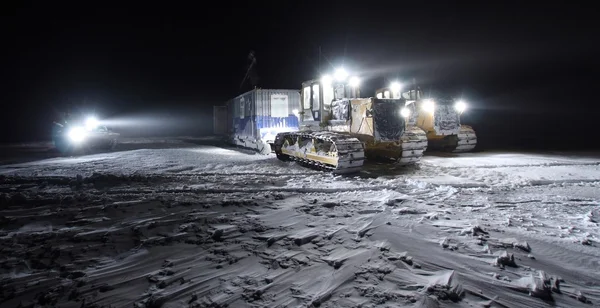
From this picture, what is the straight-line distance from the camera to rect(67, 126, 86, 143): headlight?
16875mm

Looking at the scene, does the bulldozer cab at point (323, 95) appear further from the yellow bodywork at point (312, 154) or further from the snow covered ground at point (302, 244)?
the snow covered ground at point (302, 244)

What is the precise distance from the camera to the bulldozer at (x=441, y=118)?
1408cm

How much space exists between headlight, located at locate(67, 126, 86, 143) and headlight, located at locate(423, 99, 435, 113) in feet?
55.0

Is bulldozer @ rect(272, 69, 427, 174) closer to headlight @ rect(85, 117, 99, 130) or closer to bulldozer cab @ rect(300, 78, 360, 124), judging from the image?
bulldozer cab @ rect(300, 78, 360, 124)

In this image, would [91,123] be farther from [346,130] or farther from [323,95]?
[346,130]

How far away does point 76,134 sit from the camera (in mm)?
16859

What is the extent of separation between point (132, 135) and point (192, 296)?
3907 centimetres

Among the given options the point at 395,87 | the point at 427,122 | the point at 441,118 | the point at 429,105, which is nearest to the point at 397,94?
the point at 395,87

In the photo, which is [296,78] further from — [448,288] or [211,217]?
[448,288]

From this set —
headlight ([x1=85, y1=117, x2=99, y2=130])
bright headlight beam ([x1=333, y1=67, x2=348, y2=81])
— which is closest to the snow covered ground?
bright headlight beam ([x1=333, y1=67, x2=348, y2=81])

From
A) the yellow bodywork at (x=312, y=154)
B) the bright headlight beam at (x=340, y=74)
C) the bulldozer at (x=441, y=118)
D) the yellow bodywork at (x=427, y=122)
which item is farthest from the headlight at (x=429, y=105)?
the yellow bodywork at (x=312, y=154)

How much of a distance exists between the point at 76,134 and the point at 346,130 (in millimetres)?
14342

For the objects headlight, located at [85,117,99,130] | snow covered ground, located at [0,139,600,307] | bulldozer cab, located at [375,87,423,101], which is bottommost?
snow covered ground, located at [0,139,600,307]

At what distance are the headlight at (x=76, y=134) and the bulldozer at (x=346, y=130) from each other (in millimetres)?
11821
